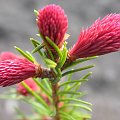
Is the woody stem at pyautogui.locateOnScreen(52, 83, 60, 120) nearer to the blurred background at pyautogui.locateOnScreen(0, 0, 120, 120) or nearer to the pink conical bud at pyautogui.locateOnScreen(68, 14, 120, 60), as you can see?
the pink conical bud at pyautogui.locateOnScreen(68, 14, 120, 60)

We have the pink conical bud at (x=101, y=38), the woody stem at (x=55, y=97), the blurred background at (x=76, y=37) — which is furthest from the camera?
the blurred background at (x=76, y=37)

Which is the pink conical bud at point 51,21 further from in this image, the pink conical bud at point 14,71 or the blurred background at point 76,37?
the blurred background at point 76,37

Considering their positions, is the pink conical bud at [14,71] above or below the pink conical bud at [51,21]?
below

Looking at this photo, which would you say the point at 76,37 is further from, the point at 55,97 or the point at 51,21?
the point at 51,21

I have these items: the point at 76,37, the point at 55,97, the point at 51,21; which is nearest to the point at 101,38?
the point at 51,21

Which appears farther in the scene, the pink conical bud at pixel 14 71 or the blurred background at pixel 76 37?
the blurred background at pixel 76 37

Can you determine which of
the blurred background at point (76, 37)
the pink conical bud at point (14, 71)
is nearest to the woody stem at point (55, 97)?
the pink conical bud at point (14, 71)
